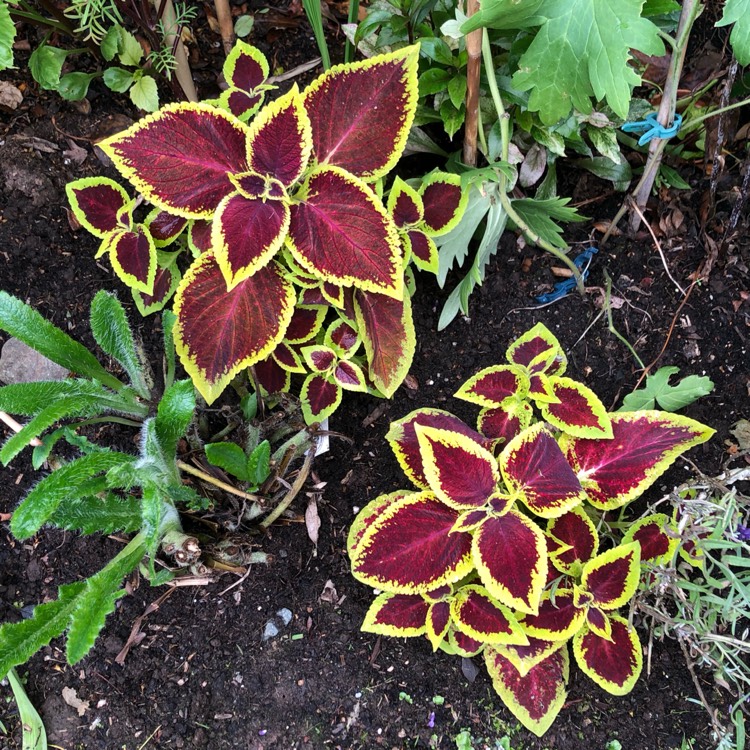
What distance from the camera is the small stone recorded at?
5.15 ft

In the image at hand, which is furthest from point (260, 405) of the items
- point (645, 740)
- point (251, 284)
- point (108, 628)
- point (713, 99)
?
point (713, 99)

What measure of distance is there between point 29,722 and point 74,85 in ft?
4.22

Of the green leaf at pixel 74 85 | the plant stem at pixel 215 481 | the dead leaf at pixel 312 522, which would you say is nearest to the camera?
the plant stem at pixel 215 481

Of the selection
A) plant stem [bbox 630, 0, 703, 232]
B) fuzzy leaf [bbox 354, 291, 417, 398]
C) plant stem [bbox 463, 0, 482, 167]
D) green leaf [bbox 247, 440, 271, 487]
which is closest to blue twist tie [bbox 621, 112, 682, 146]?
plant stem [bbox 630, 0, 703, 232]

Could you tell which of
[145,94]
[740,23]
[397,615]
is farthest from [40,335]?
[740,23]

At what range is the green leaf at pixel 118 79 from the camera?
1.57 metres

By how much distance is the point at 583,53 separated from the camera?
1.28m

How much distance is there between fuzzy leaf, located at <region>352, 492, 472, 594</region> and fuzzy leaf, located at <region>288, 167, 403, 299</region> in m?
0.38

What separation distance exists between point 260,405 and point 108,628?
514 millimetres

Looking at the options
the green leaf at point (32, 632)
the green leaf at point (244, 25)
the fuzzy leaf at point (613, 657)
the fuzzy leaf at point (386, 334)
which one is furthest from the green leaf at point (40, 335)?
the fuzzy leaf at point (613, 657)

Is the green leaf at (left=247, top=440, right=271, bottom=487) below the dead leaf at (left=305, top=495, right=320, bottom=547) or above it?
above

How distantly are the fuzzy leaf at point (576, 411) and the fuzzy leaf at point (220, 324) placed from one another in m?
0.51

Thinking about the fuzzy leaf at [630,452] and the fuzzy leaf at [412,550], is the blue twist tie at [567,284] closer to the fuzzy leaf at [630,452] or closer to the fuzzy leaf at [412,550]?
the fuzzy leaf at [630,452]

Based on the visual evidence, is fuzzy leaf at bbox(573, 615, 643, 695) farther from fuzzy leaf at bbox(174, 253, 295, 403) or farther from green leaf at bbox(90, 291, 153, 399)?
green leaf at bbox(90, 291, 153, 399)
